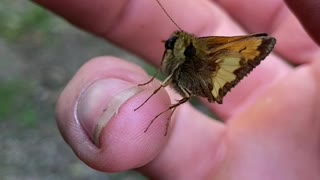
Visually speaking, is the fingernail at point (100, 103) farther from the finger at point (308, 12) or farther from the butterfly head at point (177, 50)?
the finger at point (308, 12)

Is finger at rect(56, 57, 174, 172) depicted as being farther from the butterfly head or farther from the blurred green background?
the blurred green background

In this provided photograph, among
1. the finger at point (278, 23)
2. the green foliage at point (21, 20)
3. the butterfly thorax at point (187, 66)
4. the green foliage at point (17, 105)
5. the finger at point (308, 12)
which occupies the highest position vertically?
the finger at point (308, 12)

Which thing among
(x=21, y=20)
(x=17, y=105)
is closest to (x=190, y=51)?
(x=17, y=105)

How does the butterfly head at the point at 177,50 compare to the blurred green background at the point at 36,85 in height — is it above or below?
above

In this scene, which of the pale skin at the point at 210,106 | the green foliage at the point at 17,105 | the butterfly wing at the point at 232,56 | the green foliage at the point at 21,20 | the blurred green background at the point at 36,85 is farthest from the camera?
the green foliage at the point at 21,20

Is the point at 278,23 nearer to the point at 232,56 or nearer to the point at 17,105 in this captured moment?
the point at 232,56

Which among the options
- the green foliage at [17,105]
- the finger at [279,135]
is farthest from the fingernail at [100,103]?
the green foliage at [17,105]
